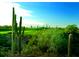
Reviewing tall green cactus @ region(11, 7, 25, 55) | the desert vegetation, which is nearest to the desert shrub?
the desert vegetation

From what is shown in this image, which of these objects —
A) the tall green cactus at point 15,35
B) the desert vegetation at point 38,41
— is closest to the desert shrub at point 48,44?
the desert vegetation at point 38,41

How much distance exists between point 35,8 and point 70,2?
21.1 inches

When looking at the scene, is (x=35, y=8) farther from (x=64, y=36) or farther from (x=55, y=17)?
(x=64, y=36)

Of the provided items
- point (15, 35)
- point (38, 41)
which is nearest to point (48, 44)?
point (38, 41)

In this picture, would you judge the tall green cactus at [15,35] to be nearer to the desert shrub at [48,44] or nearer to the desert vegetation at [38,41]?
the desert vegetation at [38,41]

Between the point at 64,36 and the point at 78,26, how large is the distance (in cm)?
26

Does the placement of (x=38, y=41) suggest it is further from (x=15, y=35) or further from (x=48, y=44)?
(x=15, y=35)

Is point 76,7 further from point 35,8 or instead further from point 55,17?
point 35,8

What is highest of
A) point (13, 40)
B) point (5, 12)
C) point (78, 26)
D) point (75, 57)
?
point (5, 12)

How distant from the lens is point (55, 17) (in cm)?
283

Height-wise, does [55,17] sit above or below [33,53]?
above

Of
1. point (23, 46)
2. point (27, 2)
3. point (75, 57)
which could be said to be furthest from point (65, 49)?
point (27, 2)

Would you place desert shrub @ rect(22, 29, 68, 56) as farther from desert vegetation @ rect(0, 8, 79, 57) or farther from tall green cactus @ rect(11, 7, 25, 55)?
tall green cactus @ rect(11, 7, 25, 55)

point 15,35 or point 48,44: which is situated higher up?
point 15,35
